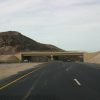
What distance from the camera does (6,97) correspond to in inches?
538

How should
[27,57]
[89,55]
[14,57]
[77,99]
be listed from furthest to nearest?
[27,57], [14,57], [89,55], [77,99]

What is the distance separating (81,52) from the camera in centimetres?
14100

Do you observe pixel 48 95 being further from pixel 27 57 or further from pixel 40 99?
pixel 27 57

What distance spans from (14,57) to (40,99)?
138105mm

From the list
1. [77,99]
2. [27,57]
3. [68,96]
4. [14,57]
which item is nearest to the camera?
[77,99]

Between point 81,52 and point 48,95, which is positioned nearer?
point 48,95

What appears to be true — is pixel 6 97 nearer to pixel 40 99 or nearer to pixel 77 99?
pixel 40 99

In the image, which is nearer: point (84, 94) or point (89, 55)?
point (84, 94)

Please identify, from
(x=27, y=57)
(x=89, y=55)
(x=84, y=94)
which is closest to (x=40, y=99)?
(x=84, y=94)

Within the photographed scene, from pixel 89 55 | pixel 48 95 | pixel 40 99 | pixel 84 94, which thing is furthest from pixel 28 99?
pixel 89 55

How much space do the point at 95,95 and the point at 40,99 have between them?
94.8 inches

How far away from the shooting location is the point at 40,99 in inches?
508

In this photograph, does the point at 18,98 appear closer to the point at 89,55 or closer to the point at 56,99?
the point at 56,99

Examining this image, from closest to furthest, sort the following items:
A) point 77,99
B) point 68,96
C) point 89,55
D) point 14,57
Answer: point 77,99, point 68,96, point 89,55, point 14,57
